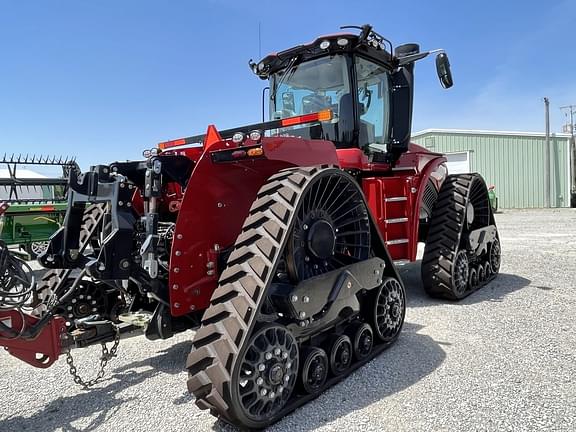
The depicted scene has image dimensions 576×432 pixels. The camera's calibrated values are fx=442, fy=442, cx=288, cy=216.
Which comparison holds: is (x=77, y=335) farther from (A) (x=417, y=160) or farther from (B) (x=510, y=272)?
(B) (x=510, y=272)

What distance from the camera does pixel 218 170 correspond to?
3.02 meters

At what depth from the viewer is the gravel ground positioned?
2703 mm

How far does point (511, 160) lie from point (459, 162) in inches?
125

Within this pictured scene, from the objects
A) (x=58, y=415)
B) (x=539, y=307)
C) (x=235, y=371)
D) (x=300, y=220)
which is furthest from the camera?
(x=539, y=307)

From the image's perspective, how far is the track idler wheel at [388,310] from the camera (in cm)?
373

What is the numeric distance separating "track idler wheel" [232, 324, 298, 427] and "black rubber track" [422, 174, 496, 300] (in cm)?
308

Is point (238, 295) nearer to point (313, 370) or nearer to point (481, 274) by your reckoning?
point (313, 370)

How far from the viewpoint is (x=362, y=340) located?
3.55 metres

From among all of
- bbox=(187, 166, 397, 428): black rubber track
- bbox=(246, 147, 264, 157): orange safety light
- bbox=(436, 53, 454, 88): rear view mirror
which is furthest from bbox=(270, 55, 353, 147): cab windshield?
bbox=(246, 147, 264, 157): orange safety light

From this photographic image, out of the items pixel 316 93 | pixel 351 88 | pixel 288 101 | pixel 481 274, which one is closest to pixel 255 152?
pixel 351 88

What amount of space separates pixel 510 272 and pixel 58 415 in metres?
6.82

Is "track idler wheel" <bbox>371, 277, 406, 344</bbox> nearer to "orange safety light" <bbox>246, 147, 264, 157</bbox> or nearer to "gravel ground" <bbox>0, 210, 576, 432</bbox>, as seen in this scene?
"gravel ground" <bbox>0, 210, 576, 432</bbox>

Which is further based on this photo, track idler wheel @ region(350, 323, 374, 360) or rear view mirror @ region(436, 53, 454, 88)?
rear view mirror @ region(436, 53, 454, 88)

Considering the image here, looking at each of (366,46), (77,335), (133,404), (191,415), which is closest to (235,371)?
(191,415)
